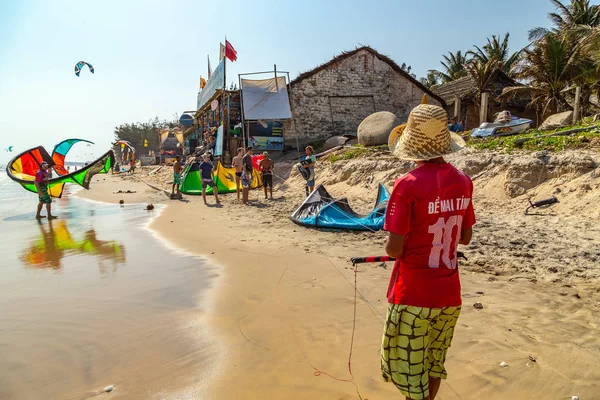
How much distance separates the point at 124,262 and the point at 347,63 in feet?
57.8

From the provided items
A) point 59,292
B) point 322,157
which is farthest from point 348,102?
point 59,292

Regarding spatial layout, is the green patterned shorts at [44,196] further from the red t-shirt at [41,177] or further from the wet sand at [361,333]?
the wet sand at [361,333]

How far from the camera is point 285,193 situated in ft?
45.4

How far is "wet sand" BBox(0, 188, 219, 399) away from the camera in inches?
114

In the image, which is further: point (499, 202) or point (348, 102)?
point (348, 102)

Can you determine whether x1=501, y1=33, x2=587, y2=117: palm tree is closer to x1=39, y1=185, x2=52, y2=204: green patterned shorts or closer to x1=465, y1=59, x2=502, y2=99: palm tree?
x1=465, y1=59, x2=502, y2=99: palm tree

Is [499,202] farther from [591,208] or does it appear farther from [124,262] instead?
[124,262]

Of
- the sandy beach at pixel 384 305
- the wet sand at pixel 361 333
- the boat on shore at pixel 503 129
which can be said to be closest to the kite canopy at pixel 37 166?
the sandy beach at pixel 384 305

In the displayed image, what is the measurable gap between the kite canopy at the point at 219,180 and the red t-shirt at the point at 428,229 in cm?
1328

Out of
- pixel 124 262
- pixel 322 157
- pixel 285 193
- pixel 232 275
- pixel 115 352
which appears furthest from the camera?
pixel 322 157

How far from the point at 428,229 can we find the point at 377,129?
544 inches

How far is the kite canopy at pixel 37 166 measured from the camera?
12531 millimetres

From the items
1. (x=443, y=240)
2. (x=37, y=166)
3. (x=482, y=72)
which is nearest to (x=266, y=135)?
(x=37, y=166)

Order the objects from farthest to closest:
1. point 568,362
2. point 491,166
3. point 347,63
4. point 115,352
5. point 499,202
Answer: point 347,63
point 491,166
point 499,202
point 115,352
point 568,362
